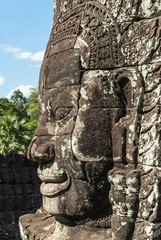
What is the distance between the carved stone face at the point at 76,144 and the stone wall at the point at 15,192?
463 cm

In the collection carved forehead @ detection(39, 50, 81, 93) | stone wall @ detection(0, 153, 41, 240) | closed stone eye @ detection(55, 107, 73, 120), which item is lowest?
stone wall @ detection(0, 153, 41, 240)

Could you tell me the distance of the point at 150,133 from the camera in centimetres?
247

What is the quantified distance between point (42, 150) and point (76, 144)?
→ 0.37 m

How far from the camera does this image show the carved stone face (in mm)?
2766

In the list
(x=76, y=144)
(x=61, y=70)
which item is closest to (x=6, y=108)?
(x=61, y=70)

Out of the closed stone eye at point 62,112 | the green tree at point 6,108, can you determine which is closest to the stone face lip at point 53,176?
the closed stone eye at point 62,112

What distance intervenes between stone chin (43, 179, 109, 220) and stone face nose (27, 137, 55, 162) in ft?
1.11

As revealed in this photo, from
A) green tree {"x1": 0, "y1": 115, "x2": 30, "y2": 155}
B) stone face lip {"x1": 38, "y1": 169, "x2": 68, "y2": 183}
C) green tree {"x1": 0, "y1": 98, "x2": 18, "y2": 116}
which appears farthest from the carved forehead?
green tree {"x1": 0, "y1": 98, "x2": 18, "y2": 116}

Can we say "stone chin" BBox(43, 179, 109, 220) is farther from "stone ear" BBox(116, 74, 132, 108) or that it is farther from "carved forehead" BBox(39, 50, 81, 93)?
"carved forehead" BBox(39, 50, 81, 93)

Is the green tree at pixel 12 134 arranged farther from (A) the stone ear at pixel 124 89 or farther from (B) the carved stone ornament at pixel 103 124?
(A) the stone ear at pixel 124 89

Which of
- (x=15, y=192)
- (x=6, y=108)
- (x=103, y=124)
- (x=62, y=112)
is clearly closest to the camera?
(x=103, y=124)

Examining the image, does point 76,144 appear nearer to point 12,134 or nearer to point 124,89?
point 124,89

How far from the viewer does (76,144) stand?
2793 millimetres

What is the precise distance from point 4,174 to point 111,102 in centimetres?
532
